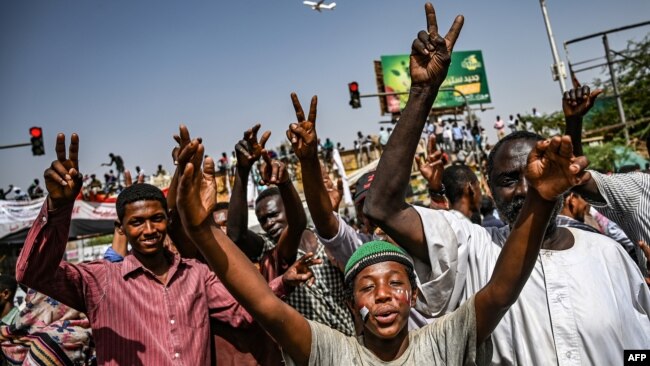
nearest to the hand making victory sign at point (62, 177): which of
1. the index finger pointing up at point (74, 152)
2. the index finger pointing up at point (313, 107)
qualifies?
the index finger pointing up at point (74, 152)

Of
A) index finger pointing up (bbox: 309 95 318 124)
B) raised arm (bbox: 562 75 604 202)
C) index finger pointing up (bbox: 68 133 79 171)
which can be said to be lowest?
raised arm (bbox: 562 75 604 202)

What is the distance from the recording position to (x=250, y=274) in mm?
1817

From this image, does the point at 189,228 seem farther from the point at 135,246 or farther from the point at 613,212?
the point at 613,212

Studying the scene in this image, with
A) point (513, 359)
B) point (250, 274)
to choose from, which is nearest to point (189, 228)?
point (250, 274)

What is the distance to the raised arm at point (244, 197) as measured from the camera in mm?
3061

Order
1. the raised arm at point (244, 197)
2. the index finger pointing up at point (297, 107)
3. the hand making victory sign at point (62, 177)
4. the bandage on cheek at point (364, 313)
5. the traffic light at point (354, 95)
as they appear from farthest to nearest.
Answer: the traffic light at point (354, 95) < the raised arm at point (244, 197) < the index finger pointing up at point (297, 107) < the hand making victory sign at point (62, 177) < the bandage on cheek at point (364, 313)

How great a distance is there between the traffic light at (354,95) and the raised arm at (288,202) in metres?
13.9

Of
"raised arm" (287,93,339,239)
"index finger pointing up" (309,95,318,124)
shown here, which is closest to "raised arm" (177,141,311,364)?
"raised arm" (287,93,339,239)

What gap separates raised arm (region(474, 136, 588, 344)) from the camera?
60.9 inches

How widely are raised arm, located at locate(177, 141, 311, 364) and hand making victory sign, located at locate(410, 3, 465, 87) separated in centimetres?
88

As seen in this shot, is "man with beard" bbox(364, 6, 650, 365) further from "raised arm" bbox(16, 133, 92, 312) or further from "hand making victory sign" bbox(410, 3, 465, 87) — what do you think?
"raised arm" bbox(16, 133, 92, 312)

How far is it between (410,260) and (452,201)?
2.50 meters

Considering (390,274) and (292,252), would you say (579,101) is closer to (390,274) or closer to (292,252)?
(390,274)

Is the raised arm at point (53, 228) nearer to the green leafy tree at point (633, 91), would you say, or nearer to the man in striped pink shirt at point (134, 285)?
the man in striped pink shirt at point (134, 285)
